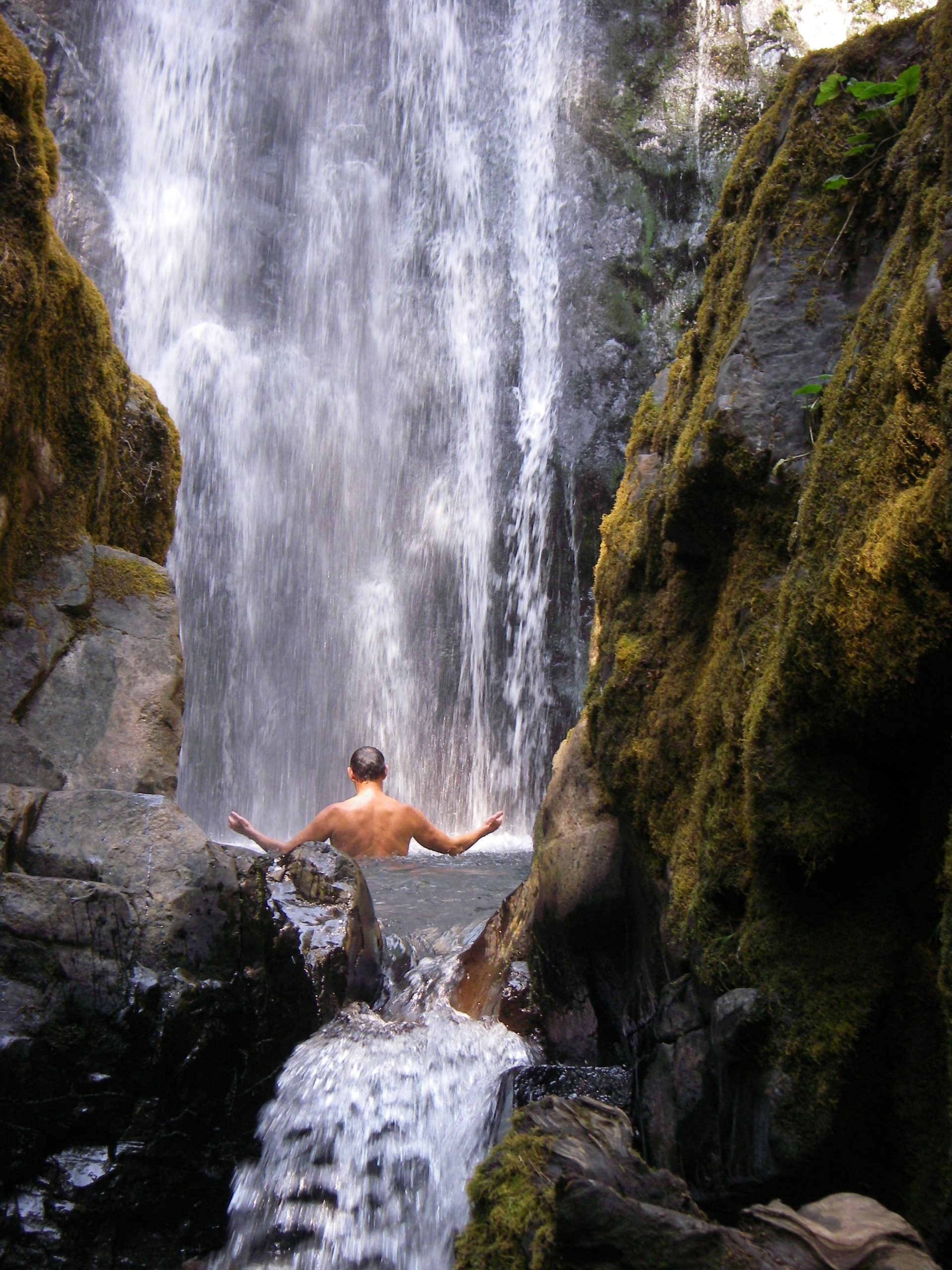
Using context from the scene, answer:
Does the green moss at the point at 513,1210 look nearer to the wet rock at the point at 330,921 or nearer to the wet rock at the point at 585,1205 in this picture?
the wet rock at the point at 585,1205

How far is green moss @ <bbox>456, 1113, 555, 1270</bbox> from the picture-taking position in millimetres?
1838

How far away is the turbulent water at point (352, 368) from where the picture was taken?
14.2 metres

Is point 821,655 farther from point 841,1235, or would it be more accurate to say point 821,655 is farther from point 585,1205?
point 585,1205

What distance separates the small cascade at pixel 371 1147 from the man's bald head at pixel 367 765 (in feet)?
10.5

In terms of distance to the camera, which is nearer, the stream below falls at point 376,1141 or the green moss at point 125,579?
the stream below falls at point 376,1141

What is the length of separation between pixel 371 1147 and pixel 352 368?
14.7m

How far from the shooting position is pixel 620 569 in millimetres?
4375

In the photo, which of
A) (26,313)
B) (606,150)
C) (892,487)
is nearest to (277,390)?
(606,150)

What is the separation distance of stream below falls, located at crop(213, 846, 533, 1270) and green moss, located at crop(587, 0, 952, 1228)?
1.43m

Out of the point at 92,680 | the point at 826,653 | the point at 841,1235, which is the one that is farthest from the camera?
the point at 92,680

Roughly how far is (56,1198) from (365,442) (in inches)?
553

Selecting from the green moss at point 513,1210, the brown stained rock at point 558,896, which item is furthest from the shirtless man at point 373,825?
the green moss at point 513,1210

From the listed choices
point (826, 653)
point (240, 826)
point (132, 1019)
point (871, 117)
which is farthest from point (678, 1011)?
point (240, 826)

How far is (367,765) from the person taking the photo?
7734mm
